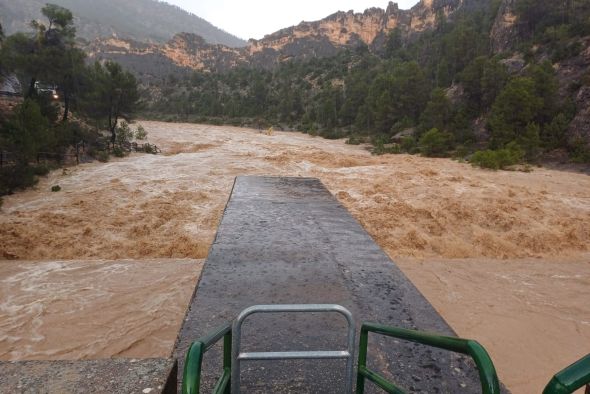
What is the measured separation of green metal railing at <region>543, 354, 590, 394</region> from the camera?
3.19ft

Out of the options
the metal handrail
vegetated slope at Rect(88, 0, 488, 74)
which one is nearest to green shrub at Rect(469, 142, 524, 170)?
the metal handrail

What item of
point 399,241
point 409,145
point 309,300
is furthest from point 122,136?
point 309,300

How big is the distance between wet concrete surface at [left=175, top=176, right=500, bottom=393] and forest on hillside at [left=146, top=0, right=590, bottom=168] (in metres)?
18.6

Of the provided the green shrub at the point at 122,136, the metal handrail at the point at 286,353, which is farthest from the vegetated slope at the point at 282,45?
the metal handrail at the point at 286,353

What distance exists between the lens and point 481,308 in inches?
280

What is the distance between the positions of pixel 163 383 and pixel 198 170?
17.6 metres

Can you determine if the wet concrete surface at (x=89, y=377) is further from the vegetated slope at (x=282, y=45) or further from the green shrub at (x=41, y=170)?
the vegetated slope at (x=282, y=45)

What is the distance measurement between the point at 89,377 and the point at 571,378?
1.97 metres

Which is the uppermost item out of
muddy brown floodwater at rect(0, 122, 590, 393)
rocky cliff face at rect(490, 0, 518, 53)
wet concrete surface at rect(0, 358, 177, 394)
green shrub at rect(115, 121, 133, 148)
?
rocky cliff face at rect(490, 0, 518, 53)

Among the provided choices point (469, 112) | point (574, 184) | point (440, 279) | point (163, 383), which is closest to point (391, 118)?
point (469, 112)

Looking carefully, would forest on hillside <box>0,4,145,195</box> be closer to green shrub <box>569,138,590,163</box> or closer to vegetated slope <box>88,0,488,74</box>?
green shrub <box>569,138,590,163</box>

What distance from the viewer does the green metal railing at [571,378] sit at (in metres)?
0.97

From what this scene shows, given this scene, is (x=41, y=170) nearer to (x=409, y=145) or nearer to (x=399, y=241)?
(x=399, y=241)

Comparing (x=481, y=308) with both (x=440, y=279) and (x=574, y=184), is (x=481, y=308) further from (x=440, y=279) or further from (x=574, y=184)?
(x=574, y=184)
